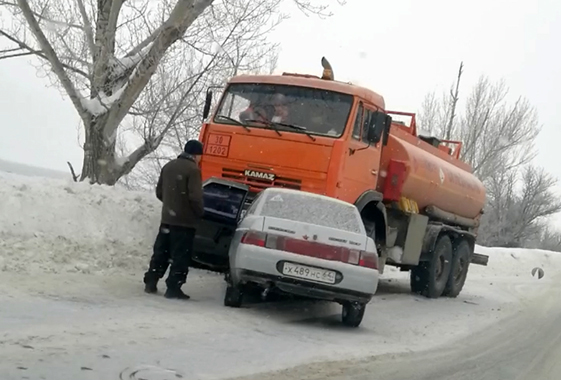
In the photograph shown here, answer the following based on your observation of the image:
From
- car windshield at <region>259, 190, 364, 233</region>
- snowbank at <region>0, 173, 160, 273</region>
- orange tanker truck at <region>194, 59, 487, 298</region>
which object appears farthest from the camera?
orange tanker truck at <region>194, 59, 487, 298</region>

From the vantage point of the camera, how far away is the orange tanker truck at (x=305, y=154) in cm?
988

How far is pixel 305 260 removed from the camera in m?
8.16

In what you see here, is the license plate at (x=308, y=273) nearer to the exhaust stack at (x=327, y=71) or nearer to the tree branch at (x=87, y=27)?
the exhaust stack at (x=327, y=71)

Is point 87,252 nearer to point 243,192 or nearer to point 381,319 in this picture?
point 243,192

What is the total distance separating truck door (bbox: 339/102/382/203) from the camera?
10230mm

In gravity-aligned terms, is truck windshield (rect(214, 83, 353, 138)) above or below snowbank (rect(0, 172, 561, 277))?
above

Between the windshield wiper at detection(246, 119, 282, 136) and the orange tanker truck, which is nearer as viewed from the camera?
the orange tanker truck

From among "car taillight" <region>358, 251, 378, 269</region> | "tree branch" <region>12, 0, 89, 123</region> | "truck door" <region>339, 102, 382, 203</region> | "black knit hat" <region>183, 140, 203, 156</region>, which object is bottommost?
"car taillight" <region>358, 251, 378, 269</region>

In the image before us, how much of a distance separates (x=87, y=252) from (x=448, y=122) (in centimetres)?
3417

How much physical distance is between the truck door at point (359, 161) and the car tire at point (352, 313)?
6.54ft

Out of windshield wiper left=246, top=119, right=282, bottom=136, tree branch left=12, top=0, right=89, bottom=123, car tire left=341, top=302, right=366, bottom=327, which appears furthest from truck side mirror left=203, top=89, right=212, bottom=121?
tree branch left=12, top=0, right=89, bottom=123

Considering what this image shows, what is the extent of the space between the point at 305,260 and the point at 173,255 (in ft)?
5.81

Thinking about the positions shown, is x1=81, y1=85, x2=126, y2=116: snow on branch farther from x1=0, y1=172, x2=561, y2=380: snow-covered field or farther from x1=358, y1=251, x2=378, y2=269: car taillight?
x1=358, y1=251, x2=378, y2=269: car taillight

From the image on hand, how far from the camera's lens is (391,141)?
39.7 ft
